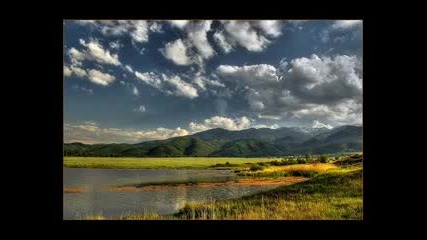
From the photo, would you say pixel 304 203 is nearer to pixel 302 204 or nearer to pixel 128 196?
pixel 302 204

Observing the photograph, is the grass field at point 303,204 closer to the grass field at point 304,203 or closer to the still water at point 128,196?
the grass field at point 304,203

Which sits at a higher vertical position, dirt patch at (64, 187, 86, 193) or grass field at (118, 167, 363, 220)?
grass field at (118, 167, 363, 220)

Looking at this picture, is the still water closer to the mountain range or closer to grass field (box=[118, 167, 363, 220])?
grass field (box=[118, 167, 363, 220])

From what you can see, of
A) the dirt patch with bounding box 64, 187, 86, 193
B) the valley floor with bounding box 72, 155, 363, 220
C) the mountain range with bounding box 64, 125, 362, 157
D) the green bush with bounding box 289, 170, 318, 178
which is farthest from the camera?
the mountain range with bounding box 64, 125, 362, 157

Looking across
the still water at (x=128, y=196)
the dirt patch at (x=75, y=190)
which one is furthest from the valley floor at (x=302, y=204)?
Result: the dirt patch at (x=75, y=190)

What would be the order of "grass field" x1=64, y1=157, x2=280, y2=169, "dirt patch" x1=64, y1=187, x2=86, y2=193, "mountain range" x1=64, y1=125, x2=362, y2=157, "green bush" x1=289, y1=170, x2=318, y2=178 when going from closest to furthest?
"green bush" x1=289, y1=170, x2=318, y2=178, "dirt patch" x1=64, y1=187, x2=86, y2=193, "grass field" x1=64, y1=157, x2=280, y2=169, "mountain range" x1=64, y1=125, x2=362, y2=157

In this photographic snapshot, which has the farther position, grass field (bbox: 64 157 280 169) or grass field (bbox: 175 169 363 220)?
grass field (bbox: 64 157 280 169)

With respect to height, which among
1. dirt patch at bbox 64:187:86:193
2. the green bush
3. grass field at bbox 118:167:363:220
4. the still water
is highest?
grass field at bbox 118:167:363:220

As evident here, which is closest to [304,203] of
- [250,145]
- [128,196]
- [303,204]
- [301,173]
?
[303,204]

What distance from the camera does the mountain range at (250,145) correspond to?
102 ft

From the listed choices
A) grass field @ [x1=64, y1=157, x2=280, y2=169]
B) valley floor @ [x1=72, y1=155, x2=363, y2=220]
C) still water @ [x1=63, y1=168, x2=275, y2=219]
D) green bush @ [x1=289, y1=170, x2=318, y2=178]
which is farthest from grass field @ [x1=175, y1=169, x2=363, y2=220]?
grass field @ [x1=64, y1=157, x2=280, y2=169]

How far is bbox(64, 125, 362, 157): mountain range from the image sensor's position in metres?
31.0
